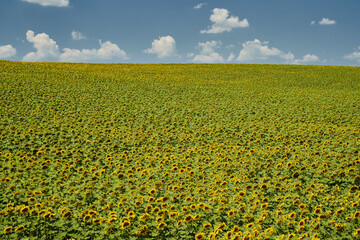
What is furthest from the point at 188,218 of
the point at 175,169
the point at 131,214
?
the point at 175,169

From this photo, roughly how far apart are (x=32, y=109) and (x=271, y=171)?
45.9 feet

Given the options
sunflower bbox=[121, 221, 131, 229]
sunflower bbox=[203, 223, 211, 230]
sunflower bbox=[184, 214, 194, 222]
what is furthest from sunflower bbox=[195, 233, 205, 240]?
sunflower bbox=[121, 221, 131, 229]

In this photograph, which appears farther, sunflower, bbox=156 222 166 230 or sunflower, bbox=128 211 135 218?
sunflower, bbox=128 211 135 218

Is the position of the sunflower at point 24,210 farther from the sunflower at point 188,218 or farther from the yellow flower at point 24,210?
the sunflower at point 188,218

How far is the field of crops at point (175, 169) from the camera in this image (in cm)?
464

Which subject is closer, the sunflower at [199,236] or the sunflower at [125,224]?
the sunflower at [199,236]

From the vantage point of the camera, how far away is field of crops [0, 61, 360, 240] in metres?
4.64

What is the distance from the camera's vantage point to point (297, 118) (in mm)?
13602

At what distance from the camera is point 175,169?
736 cm

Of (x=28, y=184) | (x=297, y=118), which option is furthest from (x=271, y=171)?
(x=297, y=118)

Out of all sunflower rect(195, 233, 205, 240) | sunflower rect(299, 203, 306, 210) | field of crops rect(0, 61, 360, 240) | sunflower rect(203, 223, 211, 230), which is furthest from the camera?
sunflower rect(299, 203, 306, 210)

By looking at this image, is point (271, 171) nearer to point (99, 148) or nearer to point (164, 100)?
point (99, 148)

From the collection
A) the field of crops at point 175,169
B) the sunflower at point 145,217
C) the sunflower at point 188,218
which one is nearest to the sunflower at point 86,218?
the field of crops at point 175,169

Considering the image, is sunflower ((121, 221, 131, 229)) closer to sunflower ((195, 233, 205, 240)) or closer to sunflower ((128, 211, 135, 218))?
sunflower ((128, 211, 135, 218))
